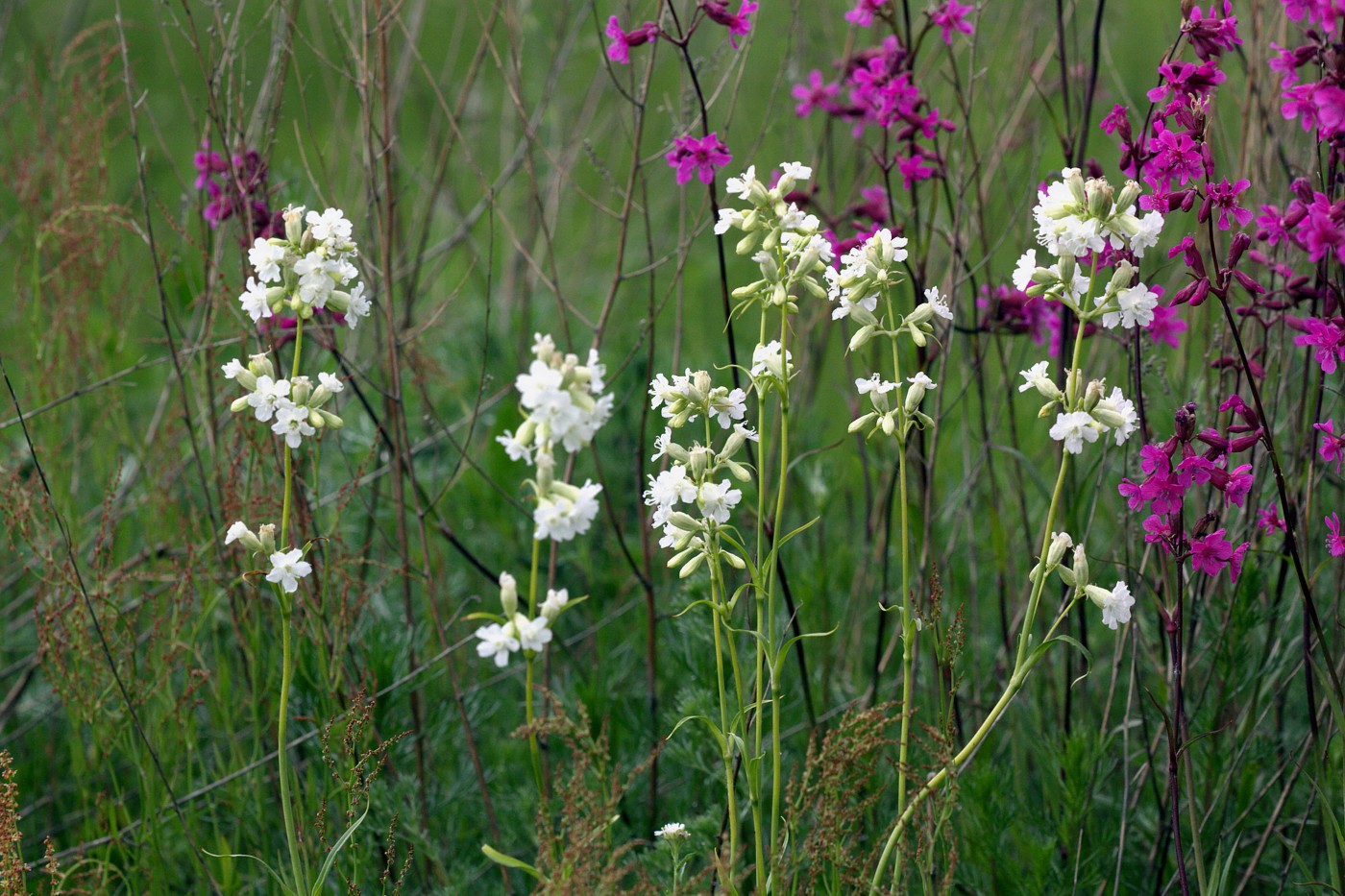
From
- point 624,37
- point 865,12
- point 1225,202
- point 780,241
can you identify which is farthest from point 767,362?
point 865,12

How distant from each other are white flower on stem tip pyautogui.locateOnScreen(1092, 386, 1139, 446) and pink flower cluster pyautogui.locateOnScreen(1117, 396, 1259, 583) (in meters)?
0.16

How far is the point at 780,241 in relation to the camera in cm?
153

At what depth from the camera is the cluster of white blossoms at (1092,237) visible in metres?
1.41

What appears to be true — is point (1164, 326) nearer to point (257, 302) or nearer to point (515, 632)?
point (515, 632)

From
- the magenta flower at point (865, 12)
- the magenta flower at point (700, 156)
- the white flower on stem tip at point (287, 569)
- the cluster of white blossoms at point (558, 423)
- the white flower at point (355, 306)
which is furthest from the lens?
the magenta flower at point (865, 12)

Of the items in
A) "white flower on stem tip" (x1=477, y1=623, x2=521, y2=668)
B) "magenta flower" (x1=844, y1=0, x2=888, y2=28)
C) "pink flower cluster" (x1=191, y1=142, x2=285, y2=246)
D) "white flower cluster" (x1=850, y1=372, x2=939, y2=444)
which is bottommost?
"white flower on stem tip" (x1=477, y1=623, x2=521, y2=668)

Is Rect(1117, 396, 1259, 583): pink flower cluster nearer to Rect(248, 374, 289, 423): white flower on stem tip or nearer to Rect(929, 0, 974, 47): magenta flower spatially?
Rect(929, 0, 974, 47): magenta flower

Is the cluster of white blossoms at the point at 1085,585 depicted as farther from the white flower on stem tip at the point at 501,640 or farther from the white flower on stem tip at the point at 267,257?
the white flower on stem tip at the point at 267,257

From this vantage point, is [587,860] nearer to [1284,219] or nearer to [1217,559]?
[1217,559]

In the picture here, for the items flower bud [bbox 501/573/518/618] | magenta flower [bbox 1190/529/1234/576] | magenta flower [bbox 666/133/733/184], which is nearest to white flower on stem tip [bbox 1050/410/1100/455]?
magenta flower [bbox 1190/529/1234/576]

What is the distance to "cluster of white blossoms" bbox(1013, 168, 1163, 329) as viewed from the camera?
4.63 ft

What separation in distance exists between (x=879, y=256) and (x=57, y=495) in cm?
207

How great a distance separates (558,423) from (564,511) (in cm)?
10

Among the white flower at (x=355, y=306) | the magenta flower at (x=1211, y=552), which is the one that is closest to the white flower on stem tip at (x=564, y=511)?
the white flower at (x=355, y=306)
